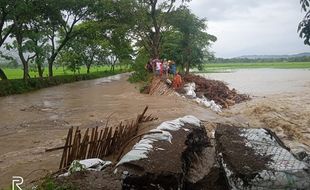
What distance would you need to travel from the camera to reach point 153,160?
574 cm

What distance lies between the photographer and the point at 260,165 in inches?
217

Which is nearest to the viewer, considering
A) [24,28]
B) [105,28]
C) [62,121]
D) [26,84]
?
[62,121]

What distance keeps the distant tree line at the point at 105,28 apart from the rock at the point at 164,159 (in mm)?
22728

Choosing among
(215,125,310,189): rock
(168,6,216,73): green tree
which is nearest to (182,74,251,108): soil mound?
(168,6,216,73): green tree

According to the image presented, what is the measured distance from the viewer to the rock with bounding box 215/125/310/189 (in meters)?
5.26

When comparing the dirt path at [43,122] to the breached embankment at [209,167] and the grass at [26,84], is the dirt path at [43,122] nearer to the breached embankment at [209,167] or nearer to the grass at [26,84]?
the grass at [26,84]

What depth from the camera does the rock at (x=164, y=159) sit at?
538 centimetres

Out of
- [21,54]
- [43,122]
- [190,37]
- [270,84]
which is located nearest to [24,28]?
[21,54]

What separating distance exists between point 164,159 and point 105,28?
35.1 m

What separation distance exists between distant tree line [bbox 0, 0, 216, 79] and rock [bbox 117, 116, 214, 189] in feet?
74.6

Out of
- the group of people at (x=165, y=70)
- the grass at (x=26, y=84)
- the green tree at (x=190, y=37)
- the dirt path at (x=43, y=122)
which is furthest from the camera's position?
the green tree at (x=190, y=37)

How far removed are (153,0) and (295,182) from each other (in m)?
28.6

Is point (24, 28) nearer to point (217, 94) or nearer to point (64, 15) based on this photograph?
point (64, 15)

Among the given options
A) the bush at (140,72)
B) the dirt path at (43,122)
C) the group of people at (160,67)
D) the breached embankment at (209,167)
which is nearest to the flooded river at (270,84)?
the group of people at (160,67)
